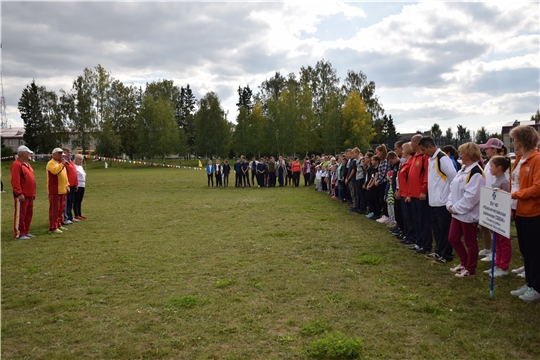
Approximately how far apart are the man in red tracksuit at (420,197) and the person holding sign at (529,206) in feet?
6.75

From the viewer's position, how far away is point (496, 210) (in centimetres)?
475

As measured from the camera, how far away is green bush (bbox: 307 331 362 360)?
3596 mm

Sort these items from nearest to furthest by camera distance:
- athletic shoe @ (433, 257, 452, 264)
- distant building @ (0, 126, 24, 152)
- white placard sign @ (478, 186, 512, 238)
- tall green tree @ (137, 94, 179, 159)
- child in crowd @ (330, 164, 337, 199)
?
white placard sign @ (478, 186, 512, 238) < athletic shoe @ (433, 257, 452, 264) < child in crowd @ (330, 164, 337, 199) < tall green tree @ (137, 94, 179, 159) < distant building @ (0, 126, 24, 152)

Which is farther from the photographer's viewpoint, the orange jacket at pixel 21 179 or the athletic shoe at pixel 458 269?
the orange jacket at pixel 21 179

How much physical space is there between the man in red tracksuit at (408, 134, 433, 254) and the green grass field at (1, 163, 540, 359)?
36 cm

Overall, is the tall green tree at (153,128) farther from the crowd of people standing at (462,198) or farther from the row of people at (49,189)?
the crowd of people standing at (462,198)

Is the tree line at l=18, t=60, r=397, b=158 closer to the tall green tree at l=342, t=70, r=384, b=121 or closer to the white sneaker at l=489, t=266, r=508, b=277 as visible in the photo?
the tall green tree at l=342, t=70, r=384, b=121

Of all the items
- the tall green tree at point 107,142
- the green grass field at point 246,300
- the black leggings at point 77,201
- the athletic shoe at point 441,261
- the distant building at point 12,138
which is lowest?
the green grass field at point 246,300

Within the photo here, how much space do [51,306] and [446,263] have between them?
20.1 feet

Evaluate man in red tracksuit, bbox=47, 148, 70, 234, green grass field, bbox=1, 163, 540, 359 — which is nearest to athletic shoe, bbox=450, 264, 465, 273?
green grass field, bbox=1, 163, 540, 359

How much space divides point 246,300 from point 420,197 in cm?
381

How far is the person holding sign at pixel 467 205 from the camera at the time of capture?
5.57 m

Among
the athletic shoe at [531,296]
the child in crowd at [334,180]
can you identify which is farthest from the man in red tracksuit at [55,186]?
the child in crowd at [334,180]

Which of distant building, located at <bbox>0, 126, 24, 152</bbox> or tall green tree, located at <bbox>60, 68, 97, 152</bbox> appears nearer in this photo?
tall green tree, located at <bbox>60, 68, 97, 152</bbox>
